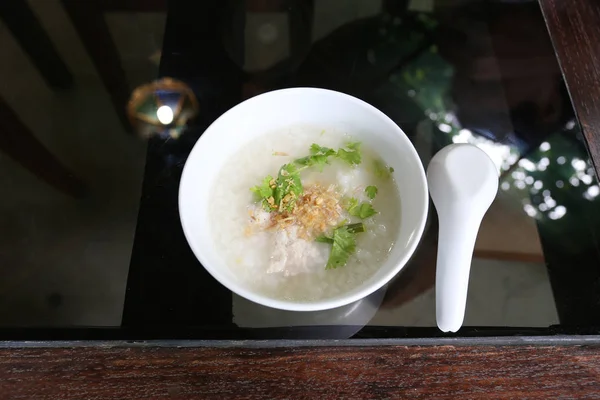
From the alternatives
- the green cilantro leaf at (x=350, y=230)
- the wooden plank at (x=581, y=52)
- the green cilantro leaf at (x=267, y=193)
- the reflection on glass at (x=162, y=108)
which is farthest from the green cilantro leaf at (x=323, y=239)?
the wooden plank at (x=581, y=52)

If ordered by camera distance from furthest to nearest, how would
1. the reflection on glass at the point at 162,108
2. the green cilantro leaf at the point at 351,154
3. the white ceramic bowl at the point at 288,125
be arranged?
1. the reflection on glass at the point at 162,108
2. the green cilantro leaf at the point at 351,154
3. the white ceramic bowl at the point at 288,125

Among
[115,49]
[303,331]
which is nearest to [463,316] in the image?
[303,331]

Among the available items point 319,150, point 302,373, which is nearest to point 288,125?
point 319,150

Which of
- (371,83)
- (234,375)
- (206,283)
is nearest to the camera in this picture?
(234,375)

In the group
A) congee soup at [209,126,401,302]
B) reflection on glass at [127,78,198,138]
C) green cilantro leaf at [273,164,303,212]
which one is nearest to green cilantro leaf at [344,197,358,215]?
congee soup at [209,126,401,302]

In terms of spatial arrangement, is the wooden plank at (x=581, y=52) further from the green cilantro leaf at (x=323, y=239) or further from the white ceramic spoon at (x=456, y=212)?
the green cilantro leaf at (x=323, y=239)

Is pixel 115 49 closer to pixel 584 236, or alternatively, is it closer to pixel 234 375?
pixel 234 375

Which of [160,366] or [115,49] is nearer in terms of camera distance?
[160,366]
